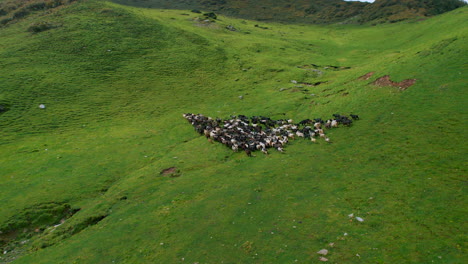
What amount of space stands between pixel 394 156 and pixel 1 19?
240ft

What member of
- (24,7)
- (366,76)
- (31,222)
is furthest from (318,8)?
(31,222)

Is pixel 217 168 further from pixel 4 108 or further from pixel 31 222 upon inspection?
pixel 4 108

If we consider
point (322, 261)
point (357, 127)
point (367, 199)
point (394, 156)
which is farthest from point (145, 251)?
point (357, 127)

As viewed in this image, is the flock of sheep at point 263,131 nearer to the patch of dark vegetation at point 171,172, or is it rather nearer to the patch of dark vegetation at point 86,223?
the patch of dark vegetation at point 171,172

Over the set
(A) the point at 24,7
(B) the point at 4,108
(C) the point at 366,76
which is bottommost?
(B) the point at 4,108

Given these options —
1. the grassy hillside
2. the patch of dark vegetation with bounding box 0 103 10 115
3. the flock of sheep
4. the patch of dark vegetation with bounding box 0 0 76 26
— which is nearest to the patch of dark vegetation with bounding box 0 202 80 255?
the grassy hillside

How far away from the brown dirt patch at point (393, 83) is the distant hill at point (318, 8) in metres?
73.0

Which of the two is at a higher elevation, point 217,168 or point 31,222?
point 217,168

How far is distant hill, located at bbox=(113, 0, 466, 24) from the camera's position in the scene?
93.2 metres

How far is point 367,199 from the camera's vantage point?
13742 mm

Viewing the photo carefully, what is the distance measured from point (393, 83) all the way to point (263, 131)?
12.5 metres

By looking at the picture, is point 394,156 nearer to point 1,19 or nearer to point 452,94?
point 452,94

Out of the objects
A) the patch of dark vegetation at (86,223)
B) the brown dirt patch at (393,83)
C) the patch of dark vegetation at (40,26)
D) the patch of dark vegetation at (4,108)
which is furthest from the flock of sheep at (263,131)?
the patch of dark vegetation at (40,26)

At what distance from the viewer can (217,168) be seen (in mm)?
19859
